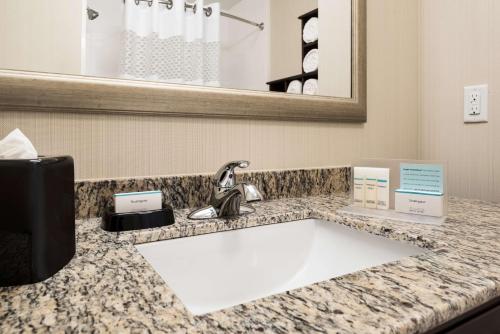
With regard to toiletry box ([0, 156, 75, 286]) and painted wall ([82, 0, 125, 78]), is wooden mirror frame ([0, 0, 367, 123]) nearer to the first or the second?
painted wall ([82, 0, 125, 78])

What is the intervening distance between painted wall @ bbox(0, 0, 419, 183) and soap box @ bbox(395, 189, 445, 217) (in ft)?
1.01

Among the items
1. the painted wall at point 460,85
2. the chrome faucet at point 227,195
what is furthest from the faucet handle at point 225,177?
the painted wall at point 460,85

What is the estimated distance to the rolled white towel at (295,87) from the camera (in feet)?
3.10

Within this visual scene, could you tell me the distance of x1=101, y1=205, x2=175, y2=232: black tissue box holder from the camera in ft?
1.94

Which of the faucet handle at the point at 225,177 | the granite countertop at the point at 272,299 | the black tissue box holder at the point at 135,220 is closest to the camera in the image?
the granite countertop at the point at 272,299

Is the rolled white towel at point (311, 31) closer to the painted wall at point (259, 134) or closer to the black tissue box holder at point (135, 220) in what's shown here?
the painted wall at point (259, 134)

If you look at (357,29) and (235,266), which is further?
(357,29)

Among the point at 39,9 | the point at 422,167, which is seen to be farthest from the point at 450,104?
the point at 39,9

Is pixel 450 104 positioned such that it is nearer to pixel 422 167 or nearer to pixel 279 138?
pixel 422 167

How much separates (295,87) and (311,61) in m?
0.12

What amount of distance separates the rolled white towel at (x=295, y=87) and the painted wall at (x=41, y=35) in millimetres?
544

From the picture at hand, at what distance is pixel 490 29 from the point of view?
38.6 inches

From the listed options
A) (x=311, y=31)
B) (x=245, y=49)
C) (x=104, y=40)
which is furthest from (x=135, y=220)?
(x=311, y=31)

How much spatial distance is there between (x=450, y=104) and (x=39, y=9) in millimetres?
1206
